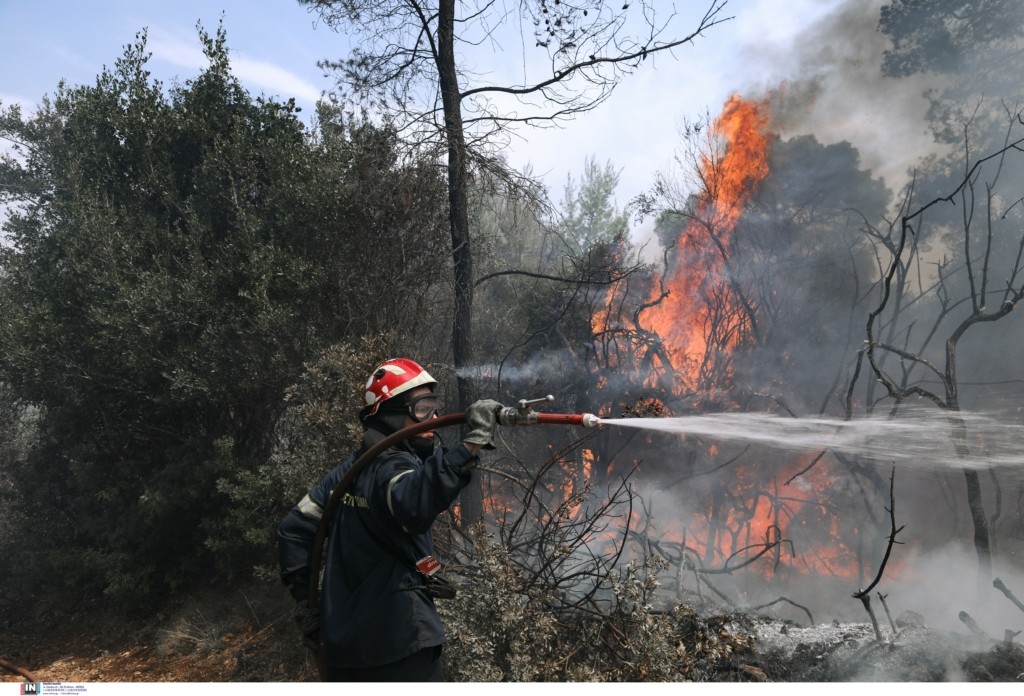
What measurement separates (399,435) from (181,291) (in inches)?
251

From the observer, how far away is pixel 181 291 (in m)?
8.49

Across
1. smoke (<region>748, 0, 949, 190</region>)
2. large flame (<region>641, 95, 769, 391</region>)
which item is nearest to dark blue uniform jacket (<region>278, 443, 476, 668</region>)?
large flame (<region>641, 95, 769, 391</region>)

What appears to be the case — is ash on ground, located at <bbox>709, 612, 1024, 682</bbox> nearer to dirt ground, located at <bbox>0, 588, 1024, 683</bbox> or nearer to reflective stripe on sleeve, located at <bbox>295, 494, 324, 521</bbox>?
dirt ground, located at <bbox>0, 588, 1024, 683</bbox>

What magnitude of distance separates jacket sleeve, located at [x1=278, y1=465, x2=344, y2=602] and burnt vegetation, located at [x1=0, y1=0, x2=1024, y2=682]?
242 cm

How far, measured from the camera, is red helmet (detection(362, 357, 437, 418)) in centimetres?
346

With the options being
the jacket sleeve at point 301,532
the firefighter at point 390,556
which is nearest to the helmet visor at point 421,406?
the firefighter at point 390,556

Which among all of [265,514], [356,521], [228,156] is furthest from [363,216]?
[356,521]

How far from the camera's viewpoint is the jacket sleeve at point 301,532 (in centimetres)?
353

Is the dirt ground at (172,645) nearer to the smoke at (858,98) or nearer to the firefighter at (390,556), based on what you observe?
the firefighter at (390,556)

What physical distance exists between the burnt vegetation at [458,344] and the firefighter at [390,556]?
102 inches

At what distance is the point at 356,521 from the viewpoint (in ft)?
10.7

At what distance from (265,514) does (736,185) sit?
28.0 ft

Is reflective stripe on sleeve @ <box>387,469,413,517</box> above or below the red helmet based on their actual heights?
below

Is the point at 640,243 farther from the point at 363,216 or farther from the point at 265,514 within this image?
the point at 265,514
